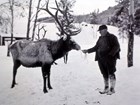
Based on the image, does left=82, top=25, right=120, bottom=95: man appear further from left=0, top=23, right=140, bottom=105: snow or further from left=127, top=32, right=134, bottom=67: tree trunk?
left=127, top=32, right=134, bottom=67: tree trunk

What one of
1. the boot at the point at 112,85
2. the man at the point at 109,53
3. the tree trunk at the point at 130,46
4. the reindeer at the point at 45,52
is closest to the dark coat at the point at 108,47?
the man at the point at 109,53

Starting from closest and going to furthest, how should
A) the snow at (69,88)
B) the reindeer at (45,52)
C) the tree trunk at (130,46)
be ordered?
the snow at (69,88) → the reindeer at (45,52) → the tree trunk at (130,46)

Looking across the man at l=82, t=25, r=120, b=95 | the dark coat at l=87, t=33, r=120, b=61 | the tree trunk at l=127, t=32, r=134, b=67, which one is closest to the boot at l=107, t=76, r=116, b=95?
the man at l=82, t=25, r=120, b=95

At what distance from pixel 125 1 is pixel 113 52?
2592 millimetres

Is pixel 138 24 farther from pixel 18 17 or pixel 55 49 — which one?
pixel 18 17

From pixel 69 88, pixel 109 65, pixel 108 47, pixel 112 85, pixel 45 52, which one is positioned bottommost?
pixel 69 88

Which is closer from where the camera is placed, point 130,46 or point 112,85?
point 112,85

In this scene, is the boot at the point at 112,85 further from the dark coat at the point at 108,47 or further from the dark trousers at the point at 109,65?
the dark coat at the point at 108,47

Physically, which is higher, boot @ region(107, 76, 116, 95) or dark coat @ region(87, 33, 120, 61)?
dark coat @ region(87, 33, 120, 61)

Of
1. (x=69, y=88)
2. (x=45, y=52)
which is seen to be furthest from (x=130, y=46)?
(x=45, y=52)

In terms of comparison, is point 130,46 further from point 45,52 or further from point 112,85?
point 45,52

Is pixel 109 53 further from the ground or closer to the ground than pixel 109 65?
further from the ground

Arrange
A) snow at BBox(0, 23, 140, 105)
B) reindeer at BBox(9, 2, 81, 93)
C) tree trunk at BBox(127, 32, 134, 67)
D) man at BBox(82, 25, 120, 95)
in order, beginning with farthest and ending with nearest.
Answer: tree trunk at BBox(127, 32, 134, 67), reindeer at BBox(9, 2, 81, 93), man at BBox(82, 25, 120, 95), snow at BBox(0, 23, 140, 105)

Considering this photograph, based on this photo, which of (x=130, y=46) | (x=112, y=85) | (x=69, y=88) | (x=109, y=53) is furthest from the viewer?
(x=130, y=46)
